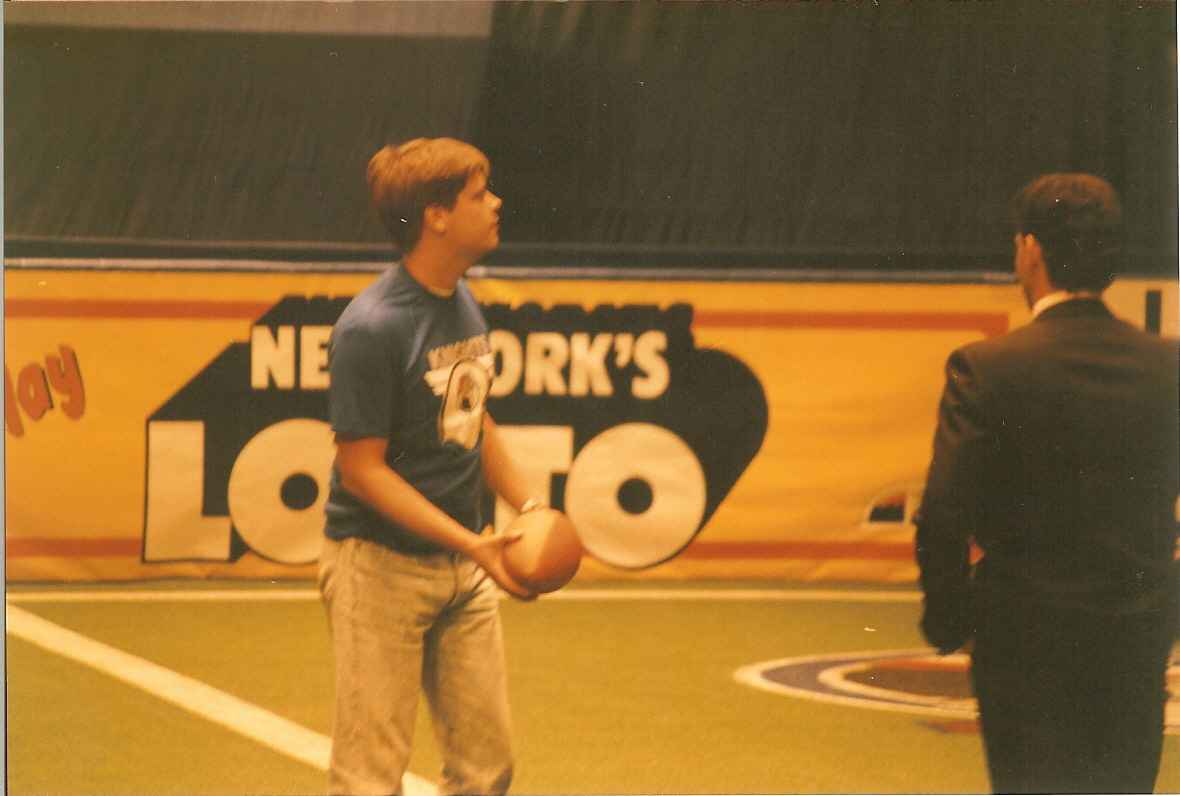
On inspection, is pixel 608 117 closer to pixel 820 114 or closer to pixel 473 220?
pixel 820 114

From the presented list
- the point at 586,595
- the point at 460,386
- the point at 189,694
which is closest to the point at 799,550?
the point at 586,595

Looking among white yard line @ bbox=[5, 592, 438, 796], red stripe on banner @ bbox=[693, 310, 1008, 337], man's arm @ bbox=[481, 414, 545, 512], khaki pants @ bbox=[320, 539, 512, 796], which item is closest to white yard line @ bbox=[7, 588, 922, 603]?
white yard line @ bbox=[5, 592, 438, 796]

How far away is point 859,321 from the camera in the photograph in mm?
8586

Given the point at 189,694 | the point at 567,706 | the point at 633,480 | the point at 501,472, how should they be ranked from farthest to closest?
1. the point at 633,480
2. the point at 189,694
3. the point at 567,706
4. the point at 501,472

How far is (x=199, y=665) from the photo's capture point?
698 centimetres

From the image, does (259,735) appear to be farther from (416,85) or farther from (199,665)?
(416,85)

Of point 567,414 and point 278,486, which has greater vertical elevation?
point 567,414

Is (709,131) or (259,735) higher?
(709,131)

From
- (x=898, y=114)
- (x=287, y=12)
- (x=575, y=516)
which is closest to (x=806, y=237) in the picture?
(x=898, y=114)

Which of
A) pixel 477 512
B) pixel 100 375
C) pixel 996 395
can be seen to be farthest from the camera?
pixel 100 375

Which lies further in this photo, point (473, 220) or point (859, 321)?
point (859, 321)

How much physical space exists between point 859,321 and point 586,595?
1.94m

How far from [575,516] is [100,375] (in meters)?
2.41

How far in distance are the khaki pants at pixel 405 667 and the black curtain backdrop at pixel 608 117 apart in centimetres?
454
